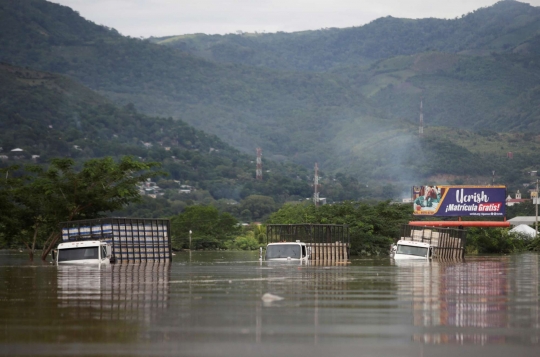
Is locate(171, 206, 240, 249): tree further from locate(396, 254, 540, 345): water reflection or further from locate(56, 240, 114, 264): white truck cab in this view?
locate(396, 254, 540, 345): water reflection

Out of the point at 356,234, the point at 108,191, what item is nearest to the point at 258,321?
the point at 108,191

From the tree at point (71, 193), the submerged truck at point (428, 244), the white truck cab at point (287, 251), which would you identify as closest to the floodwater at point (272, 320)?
the white truck cab at point (287, 251)

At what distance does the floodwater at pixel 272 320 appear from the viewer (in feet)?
42.2

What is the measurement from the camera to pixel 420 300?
2002 centimetres

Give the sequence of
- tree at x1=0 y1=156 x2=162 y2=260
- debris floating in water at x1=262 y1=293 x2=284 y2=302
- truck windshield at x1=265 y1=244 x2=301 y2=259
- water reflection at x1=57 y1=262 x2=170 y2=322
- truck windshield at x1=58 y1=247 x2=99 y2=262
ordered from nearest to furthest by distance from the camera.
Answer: water reflection at x1=57 y1=262 x2=170 y2=322
debris floating in water at x1=262 y1=293 x2=284 y2=302
truck windshield at x1=58 y1=247 x2=99 y2=262
truck windshield at x1=265 y1=244 x2=301 y2=259
tree at x1=0 y1=156 x2=162 y2=260

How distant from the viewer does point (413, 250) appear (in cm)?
5594

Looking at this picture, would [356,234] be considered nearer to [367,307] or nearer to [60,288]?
[60,288]

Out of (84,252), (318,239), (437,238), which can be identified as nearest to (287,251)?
(84,252)

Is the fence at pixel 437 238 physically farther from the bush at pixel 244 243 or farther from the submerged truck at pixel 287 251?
the bush at pixel 244 243

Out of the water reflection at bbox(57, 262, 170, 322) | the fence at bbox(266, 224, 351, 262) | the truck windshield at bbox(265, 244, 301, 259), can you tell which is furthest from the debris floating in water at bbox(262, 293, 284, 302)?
the fence at bbox(266, 224, 351, 262)

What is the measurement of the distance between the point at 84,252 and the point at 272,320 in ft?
98.4

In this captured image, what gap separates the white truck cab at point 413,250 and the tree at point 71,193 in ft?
48.5

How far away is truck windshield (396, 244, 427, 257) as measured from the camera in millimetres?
55406

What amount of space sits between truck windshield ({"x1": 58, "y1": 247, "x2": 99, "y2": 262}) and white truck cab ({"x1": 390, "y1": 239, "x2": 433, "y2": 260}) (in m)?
18.7
